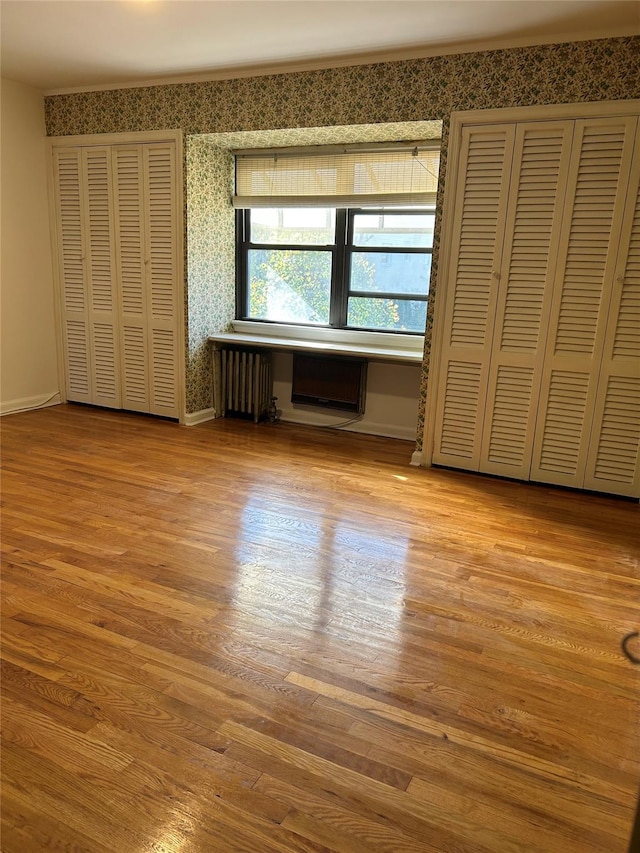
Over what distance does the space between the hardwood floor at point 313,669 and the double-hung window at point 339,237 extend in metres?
1.84

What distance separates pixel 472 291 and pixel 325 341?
4.99 ft

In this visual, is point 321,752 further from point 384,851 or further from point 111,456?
point 111,456

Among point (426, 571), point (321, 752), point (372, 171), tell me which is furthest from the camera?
point (372, 171)

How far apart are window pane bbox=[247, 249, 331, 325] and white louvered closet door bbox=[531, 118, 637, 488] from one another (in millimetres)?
2017

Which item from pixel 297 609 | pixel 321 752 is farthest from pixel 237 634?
pixel 321 752

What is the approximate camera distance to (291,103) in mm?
4156

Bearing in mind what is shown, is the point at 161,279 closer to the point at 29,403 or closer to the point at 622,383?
the point at 29,403

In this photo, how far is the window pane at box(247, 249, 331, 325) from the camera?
16.6 ft

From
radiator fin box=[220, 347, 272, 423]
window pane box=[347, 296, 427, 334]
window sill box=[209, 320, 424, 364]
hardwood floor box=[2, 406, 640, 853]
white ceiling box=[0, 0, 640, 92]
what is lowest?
hardwood floor box=[2, 406, 640, 853]

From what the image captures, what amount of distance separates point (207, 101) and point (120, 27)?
96 centimetres

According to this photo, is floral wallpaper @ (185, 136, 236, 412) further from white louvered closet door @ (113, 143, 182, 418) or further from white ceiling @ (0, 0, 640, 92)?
white ceiling @ (0, 0, 640, 92)

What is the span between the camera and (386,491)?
3734 millimetres

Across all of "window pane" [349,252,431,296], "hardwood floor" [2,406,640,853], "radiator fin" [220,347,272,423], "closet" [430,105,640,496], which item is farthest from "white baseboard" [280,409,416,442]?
"hardwood floor" [2,406,640,853]

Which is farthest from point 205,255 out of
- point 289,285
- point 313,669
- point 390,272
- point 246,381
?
point 313,669
